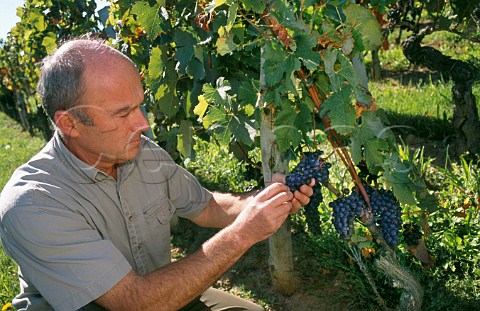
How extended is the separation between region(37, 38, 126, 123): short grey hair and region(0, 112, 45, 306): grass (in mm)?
1783

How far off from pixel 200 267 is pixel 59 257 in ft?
1.60

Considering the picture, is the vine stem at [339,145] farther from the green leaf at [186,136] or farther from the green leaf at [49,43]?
the green leaf at [49,43]

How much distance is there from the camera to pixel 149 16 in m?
2.88

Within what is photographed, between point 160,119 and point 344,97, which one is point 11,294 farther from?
point 344,97

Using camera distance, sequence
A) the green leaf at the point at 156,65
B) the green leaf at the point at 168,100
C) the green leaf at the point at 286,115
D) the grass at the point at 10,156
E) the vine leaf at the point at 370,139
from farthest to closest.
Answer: the grass at the point at 10,156 → the green leaf at the point at 168,100 → the green leaf at the point at 156,65 → the green leaf at the point at 286,115 → the vine leaf at the point at 370,139

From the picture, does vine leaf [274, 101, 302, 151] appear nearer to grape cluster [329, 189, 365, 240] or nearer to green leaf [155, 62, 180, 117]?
grape cluster [329, 189, 365, 240]

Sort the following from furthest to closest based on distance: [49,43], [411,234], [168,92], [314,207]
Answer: [49,43]
[168,92]
[411,234]
[314,207]

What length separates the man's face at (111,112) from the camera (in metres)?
2.09

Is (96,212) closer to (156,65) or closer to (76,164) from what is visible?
(76,164)

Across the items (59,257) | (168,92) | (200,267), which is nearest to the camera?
(59,257)

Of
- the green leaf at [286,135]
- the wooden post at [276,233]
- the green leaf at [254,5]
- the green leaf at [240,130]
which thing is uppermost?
the green leaf at [254,5]

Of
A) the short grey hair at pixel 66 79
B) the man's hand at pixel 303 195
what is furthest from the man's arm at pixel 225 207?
the short grey hair at pixel 66 79

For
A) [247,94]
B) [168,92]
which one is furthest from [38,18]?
[247,94]

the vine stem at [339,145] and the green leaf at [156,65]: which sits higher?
the green leaf at [156,65]
